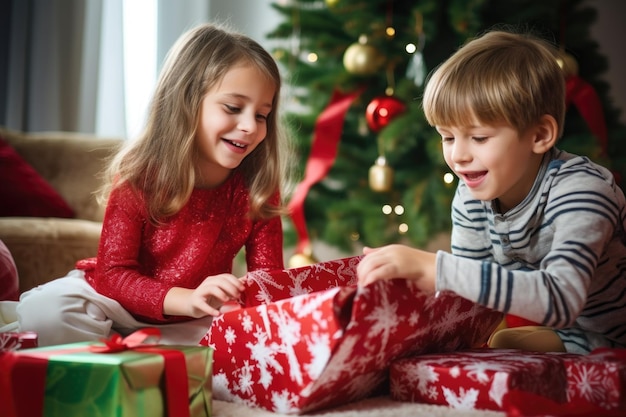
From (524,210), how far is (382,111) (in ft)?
3.89

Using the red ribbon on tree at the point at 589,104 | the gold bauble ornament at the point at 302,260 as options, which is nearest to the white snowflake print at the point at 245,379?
the gold bauble ornament at the point at 302,260

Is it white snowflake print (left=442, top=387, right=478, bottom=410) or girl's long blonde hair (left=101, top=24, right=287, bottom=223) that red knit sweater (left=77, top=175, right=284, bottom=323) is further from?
white snowflake print (left=442, top=387, right=478, bottom=410)

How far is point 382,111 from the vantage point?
235 centimetres

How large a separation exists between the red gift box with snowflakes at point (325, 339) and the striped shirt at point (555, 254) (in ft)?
0.28

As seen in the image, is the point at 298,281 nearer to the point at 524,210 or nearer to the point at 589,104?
the point at 524,210

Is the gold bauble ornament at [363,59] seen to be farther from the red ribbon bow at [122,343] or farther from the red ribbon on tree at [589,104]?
the red ribbon bow at [122,343]

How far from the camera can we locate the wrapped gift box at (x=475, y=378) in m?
0.98

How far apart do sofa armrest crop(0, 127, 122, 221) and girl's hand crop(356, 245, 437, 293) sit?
58.8 inches

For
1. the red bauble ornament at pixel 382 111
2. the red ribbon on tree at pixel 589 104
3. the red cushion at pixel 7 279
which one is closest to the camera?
the red cushion at pixel 7 279

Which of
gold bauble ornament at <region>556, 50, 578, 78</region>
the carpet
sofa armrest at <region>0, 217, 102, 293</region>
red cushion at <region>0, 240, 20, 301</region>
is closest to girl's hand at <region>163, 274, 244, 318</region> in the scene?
the carpet

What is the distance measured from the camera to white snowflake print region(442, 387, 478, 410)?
1.00m

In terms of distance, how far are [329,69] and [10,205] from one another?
1114 mm

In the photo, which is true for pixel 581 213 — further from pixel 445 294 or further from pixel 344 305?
pixel 344 305

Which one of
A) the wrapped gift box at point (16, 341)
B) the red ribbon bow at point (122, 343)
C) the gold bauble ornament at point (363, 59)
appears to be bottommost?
the wrapped gift box at point (16, 341)
